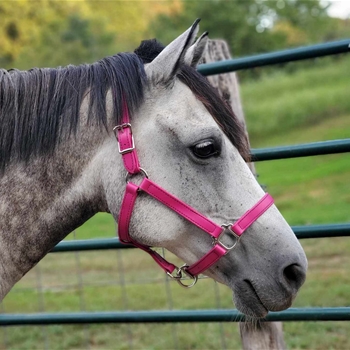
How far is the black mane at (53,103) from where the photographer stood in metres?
2.08

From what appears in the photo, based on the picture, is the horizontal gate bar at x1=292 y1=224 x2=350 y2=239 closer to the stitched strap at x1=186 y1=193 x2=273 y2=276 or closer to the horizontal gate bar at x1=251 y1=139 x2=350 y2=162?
the horizontal gate bar at x1=251 y1=139 x2=350 y2=162

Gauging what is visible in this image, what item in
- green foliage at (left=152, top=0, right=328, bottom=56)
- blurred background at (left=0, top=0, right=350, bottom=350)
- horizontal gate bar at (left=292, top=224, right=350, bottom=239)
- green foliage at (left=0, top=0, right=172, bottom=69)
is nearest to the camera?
horizontal gate bar at (left=292, top=224, right=350, bottom=239)

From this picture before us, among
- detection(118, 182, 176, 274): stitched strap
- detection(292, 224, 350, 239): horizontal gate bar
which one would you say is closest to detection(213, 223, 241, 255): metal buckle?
detection(118, 182, 176, 274): stitched strap

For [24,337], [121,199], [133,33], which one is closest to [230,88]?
[121,199]

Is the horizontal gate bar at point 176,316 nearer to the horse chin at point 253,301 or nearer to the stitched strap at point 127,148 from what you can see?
the horse chin at point 253,301

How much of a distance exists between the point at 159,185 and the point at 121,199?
164 millimetres

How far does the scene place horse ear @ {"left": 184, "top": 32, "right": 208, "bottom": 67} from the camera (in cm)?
212

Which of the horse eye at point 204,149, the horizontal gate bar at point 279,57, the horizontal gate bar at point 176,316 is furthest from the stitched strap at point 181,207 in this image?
the horizontal gate bar at point 279,57

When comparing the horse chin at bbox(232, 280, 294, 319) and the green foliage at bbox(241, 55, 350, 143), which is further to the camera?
the green foliage at bbox(241, 55, 350, 143)

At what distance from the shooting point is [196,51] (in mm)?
2211

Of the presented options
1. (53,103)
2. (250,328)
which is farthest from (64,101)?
(250,328)

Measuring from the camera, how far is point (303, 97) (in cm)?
1798

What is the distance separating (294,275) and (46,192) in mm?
1033

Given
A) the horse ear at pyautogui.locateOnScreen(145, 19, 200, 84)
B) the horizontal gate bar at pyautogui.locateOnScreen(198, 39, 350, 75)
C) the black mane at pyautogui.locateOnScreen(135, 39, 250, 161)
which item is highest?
the horizontal gate bar at pyautogui.locateOnScreen(198, 39, 350, 75)
